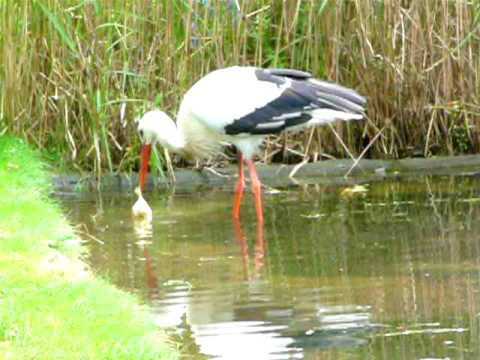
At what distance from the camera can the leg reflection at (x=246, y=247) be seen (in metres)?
7.65

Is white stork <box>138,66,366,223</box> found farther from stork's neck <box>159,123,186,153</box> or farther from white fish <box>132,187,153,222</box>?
white fish <box>132,187,153,222</box>

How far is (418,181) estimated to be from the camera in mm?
11227

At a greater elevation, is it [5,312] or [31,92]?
[31,92]

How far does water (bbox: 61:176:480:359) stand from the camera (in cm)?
572

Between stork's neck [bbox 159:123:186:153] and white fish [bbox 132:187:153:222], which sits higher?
stork's neck [bbox 159:123:186:153]

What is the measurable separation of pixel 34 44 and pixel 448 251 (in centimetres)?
448

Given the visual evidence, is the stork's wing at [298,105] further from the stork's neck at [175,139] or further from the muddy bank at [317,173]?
the muddy bank at [317,173]

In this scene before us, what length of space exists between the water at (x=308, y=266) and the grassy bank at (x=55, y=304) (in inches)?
12.2

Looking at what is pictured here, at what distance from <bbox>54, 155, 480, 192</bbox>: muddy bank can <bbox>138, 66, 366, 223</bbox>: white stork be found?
0.92 m

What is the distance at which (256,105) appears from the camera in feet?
33.3

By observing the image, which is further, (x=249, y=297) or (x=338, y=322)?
(x=249, y=297)

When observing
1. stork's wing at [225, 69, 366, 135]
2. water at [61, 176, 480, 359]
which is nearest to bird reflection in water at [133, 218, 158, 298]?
water at [61, 176, 480, 359]

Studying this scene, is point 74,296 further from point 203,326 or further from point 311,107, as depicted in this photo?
point 311,107

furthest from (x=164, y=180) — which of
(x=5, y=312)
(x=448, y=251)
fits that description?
(x=5, y=312)
